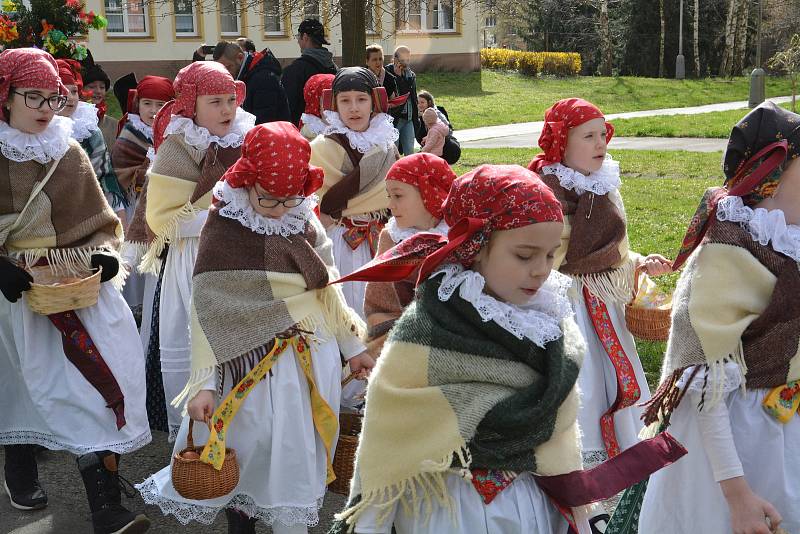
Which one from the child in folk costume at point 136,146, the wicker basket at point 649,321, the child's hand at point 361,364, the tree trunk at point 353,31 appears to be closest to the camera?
the child's hand at point 361,364

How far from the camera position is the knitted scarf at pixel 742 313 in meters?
3.07

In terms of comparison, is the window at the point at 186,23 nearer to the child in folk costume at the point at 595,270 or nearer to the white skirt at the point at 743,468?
the child in folk costume at the point at 595,270

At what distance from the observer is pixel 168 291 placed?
5609 millimetres

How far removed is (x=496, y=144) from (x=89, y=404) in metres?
15.6

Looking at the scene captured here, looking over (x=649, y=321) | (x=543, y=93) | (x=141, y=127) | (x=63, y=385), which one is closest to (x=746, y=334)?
(x=649, y=321)

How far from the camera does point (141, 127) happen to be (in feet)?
23.8

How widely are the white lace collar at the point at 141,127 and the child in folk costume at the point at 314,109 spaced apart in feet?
3.57

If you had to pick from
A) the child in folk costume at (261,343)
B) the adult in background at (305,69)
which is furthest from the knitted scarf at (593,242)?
the adult in background at (305,69)

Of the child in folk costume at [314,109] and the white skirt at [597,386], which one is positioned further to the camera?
the child in folk costume at [314,109]

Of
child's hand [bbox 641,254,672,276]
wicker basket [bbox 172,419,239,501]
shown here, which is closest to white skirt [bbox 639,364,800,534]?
child's hand [bbox 641,254,672,276]

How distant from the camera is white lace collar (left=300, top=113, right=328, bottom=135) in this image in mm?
7339

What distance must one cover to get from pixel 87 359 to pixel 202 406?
1103mm

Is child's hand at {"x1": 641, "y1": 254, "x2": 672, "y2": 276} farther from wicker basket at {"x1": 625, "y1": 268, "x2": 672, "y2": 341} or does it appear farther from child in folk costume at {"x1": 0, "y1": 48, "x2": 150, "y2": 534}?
child in folk costume at {"x1": 0, "y1": 48, "x2": 150, "y2": 534}

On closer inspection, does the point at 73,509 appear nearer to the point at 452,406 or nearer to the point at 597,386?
the point at 597,386
